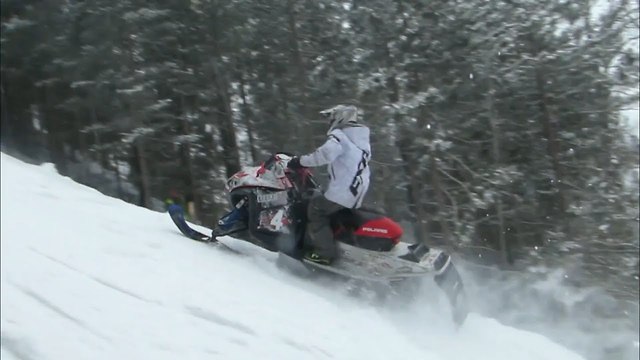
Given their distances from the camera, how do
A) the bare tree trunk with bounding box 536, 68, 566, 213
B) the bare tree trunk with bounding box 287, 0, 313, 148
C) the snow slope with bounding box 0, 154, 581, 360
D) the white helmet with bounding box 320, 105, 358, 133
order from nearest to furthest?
the snow slope with bounding box 0, 154, 581, 360 → the white helmet with bounding box 320, 105, 358, 133 → the bare tree trunk with bounding box 287, 0, 313, 148 → the bare tree trunk with bounding box 536, 68, 566, 213

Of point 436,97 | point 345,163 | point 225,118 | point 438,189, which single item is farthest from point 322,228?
point 438,189

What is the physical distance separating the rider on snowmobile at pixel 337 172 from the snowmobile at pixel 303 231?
0.13 meters

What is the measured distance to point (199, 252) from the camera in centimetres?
746

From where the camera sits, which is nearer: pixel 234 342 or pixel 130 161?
pixel 234 342

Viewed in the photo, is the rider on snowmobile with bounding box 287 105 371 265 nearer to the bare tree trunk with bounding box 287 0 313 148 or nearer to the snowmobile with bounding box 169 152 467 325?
the snowmobile with bounding box 169 152 467 325

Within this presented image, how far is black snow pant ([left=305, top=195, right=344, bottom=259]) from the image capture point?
7.27m

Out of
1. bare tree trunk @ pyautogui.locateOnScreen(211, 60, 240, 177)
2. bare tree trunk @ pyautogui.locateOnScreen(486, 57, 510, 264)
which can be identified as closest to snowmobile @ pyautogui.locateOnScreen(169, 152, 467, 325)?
bare tree trunk @ pyautogui.locateOnScreen(211, 60, 240, 177)

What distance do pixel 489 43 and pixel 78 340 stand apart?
1398 cm

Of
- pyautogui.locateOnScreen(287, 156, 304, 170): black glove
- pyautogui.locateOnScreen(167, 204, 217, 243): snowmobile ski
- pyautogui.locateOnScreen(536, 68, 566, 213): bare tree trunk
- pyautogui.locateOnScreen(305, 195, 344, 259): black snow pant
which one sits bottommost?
pyautogui.locateOnScreen(536, 68, 566, 213): bare tree trunk

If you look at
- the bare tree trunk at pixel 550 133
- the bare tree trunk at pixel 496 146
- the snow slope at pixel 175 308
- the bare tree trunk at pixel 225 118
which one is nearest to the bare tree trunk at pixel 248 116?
the bare tree trunk at pixel 225 118

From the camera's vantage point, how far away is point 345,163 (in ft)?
23.5

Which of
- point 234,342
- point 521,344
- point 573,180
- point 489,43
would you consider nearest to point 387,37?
point 489,43

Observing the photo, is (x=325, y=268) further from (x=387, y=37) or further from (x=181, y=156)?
(x=181, y=156)

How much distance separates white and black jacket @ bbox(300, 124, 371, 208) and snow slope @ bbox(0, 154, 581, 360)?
38.0 inches
